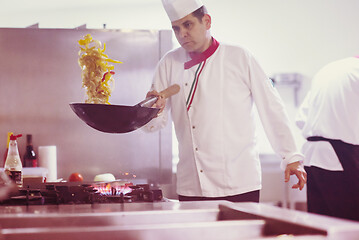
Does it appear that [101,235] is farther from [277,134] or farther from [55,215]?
[277,134]

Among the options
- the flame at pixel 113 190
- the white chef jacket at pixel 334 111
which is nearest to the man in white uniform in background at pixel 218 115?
the flame at pixel 113 190

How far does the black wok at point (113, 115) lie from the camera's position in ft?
5.48

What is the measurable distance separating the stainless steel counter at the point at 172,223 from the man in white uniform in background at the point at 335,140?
7.92ft

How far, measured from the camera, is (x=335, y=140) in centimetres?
344

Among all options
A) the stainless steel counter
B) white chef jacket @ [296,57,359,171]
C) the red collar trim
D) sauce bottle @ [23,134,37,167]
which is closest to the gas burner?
the stainless steel counter

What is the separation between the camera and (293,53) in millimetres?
5547

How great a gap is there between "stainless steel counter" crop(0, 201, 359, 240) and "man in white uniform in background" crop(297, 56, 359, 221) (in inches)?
95.1

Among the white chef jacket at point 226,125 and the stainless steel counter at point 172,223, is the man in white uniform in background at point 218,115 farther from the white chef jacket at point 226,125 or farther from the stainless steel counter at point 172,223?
the stainless steel counter at point 172,223

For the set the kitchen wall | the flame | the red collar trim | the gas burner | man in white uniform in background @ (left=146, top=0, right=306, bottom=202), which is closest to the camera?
the gas burner

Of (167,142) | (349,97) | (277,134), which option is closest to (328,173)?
(349,97)

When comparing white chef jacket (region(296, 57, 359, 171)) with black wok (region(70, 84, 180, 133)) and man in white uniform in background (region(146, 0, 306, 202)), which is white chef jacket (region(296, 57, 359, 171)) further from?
black wok (region(70, 84, 180, 133))

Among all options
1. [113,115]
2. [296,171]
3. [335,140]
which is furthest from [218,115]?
[335,140]

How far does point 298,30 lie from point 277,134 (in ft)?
11.8

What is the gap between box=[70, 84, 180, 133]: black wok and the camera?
1.67 m
